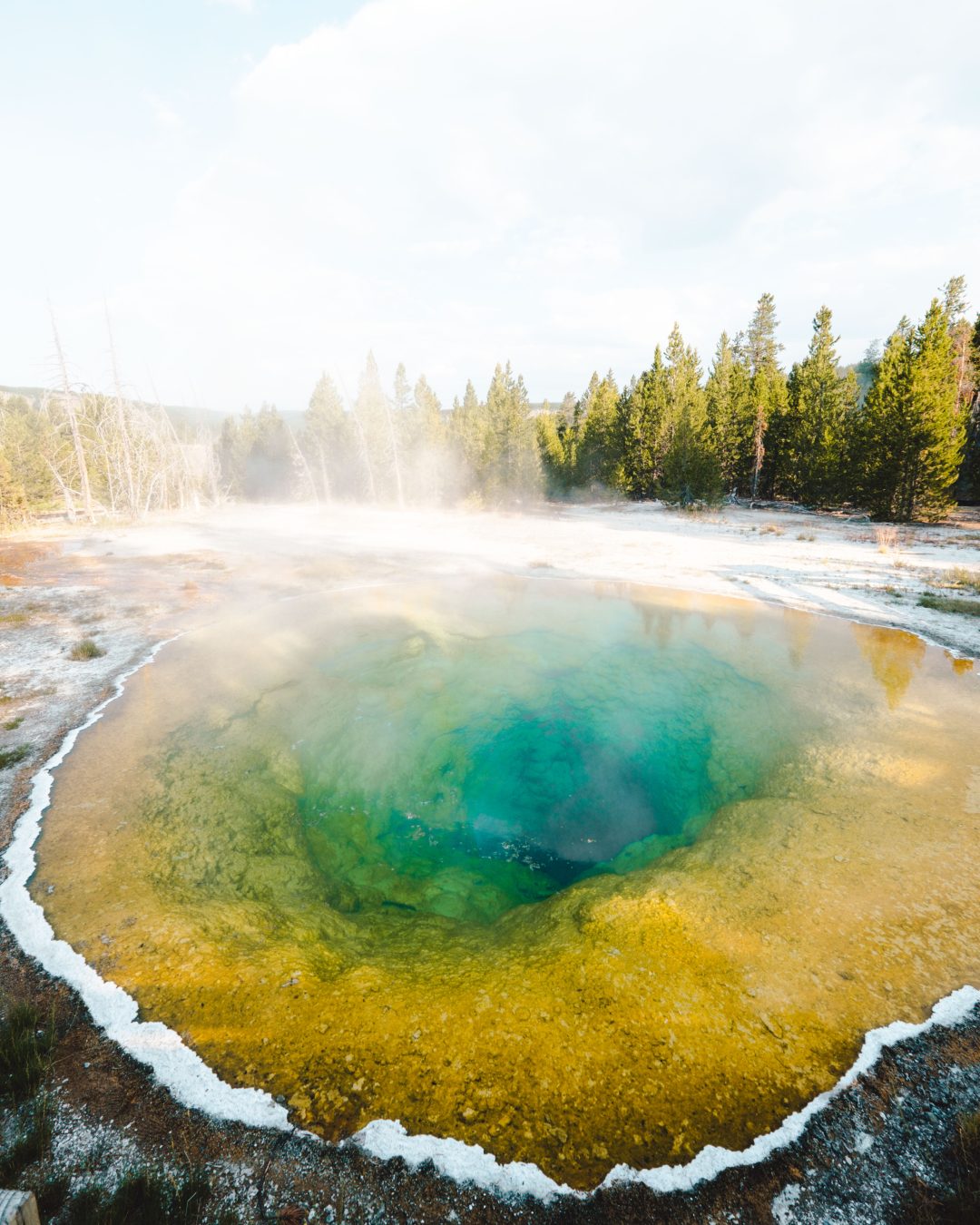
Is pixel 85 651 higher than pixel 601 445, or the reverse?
pixel 601 445

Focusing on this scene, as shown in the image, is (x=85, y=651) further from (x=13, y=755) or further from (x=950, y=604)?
(x=950, y=604)

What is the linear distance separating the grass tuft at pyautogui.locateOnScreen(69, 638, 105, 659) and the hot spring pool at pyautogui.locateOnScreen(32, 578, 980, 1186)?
132 cm

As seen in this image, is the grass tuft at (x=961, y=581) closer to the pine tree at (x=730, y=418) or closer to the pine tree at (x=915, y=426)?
the pine tree at (x=915, y=426)

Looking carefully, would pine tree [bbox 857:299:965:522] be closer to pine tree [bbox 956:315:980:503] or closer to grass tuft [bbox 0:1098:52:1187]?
pine tree [bbox 956:315:980:503]

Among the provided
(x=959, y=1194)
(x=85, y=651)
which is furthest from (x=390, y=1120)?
(x=85, y=651)

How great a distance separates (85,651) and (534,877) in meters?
11.1

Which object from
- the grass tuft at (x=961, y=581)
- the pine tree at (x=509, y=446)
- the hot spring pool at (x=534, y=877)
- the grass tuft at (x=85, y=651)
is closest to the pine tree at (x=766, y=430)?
the pine tree at (x=509, y=446)

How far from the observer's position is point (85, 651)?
11.6 metres

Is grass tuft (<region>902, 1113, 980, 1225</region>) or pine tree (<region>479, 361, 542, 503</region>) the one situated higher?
pine tree (<region>479, 361, 542, 503</region>)

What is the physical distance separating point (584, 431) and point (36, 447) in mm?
60609

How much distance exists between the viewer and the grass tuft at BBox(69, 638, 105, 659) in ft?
37.8

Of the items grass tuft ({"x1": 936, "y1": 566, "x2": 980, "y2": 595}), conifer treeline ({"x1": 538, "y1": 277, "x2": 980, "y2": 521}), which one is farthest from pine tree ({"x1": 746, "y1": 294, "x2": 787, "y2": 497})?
grass tuft ({"x1": 936, "y1": 566, "x2": 980, "y2": 595})

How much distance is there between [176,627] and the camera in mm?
13922

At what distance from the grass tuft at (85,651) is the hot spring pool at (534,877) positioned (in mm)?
1316
